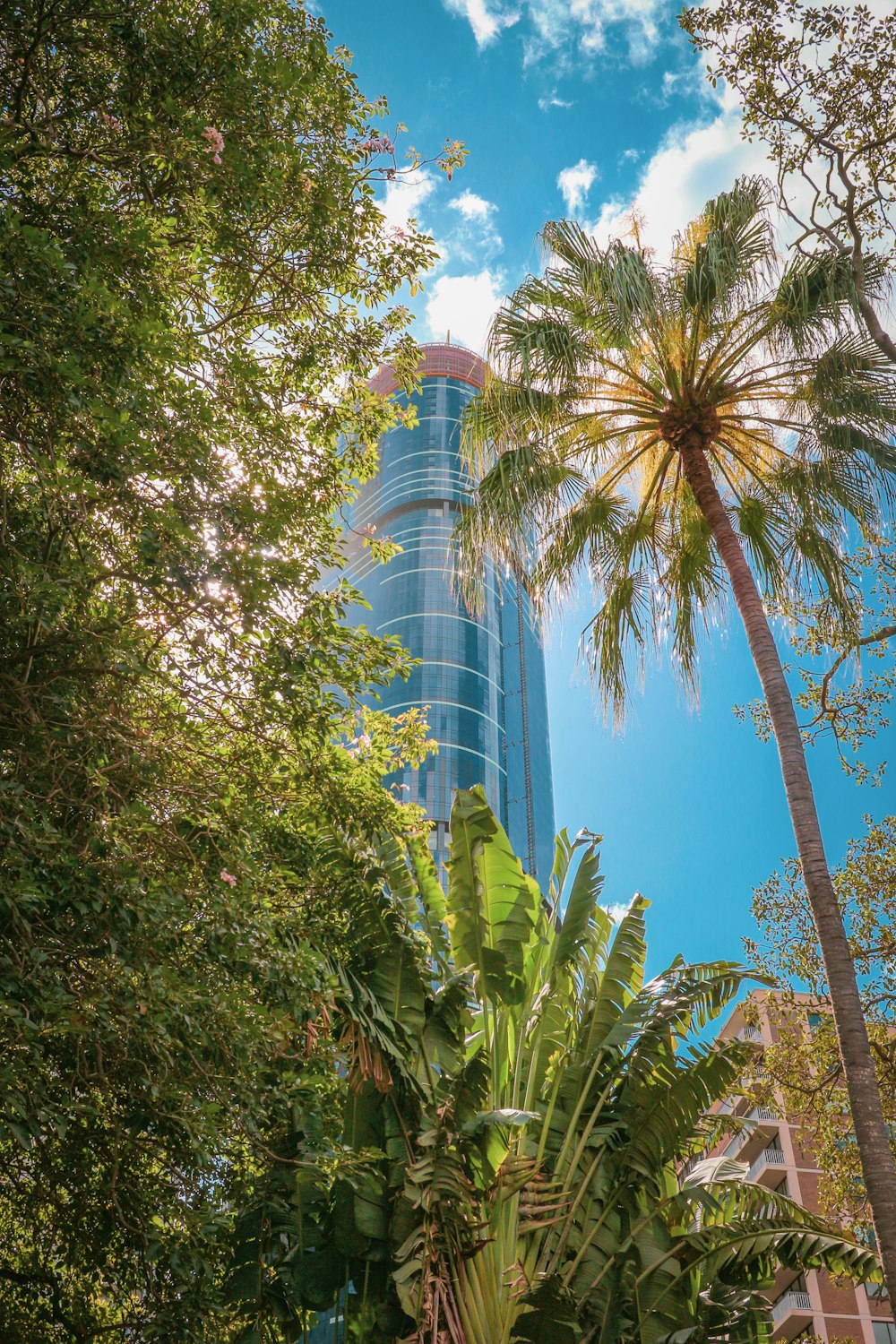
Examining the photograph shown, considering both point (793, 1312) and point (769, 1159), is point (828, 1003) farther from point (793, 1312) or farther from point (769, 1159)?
point (769, 1159)

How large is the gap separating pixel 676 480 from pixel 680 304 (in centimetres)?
223

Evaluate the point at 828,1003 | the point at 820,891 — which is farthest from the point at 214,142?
the point at 828,1003

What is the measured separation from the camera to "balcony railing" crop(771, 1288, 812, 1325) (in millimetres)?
40031

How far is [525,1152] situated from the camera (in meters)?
10.2

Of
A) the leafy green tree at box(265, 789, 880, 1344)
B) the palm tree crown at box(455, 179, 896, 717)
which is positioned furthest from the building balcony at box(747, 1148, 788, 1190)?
the palm tree crown at box(455, 179, 896, 717)

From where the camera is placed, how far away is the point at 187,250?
7762 mm

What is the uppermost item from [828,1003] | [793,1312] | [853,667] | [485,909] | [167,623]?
[853,667]

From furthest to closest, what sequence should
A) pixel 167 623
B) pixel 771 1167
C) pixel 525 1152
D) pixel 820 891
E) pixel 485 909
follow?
pixel 771 1167, pixel 485 909, pixel 525 1152, pixel 820 891, pixel 167 623

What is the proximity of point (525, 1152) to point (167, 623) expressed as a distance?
6761 millimetres

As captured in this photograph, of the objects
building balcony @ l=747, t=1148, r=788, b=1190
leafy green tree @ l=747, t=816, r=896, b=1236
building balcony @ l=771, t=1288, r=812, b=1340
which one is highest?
building balcony @ l=747, t=1148, r=788, b=1190

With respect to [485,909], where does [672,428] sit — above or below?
above

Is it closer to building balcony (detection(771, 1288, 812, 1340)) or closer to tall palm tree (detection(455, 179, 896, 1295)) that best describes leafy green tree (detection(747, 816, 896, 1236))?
tall palm tree (detection(455, 179, 896, 1295))

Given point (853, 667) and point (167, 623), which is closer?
point (167, 623)

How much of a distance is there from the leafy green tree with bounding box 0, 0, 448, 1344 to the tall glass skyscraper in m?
69.1
